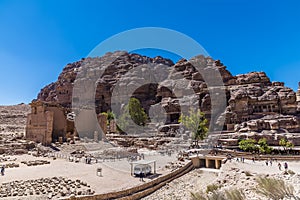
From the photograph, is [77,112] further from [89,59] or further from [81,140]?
[89,59]

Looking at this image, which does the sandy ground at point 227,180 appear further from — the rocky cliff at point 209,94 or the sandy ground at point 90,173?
the rocky cliff at point 209,94

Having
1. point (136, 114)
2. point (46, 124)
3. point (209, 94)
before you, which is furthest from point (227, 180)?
point (136, 114)

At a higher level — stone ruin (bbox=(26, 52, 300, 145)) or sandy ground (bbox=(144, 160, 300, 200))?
stone ruin (bbox=(26, 52, 300, 145))

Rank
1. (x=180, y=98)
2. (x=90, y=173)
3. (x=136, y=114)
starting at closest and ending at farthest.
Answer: (x=90, y=173) → (x=136, y=114) → (x=180, y=98)

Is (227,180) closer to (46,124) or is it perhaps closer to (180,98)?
(46,124)

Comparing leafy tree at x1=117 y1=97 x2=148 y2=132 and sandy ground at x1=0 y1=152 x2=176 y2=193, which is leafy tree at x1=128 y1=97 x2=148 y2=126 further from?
sandy ground at x1=0 y1=152 x2=176 y2=193

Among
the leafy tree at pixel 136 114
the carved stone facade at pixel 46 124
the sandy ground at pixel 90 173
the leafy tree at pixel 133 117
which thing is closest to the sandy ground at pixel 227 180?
the sandy ground at pixel 90 173

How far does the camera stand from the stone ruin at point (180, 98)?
37312mm

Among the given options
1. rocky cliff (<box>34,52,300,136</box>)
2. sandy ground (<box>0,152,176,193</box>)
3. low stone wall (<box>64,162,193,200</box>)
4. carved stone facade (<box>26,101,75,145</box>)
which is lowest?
low stone wall (<box>64,162,193,200</box>)

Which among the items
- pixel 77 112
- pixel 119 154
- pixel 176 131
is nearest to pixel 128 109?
pixel 176 131

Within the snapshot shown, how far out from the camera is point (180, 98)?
59.6 metres

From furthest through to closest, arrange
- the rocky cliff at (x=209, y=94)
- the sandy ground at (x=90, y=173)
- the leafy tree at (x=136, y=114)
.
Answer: the leafy tree at (x=136, y=114), the rocky cliff at (x=209, y=94), the sandy ground at (x=90, y=173)

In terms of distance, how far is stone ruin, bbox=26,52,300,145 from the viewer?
37.3 meters

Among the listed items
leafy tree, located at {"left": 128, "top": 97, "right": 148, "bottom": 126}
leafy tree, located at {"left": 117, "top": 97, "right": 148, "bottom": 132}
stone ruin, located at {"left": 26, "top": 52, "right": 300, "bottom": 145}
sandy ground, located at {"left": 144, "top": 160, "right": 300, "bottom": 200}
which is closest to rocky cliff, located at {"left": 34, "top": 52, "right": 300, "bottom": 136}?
stone ruin, located at {"left": 26, "top": 52, "right": 300, "bottom": 145}
